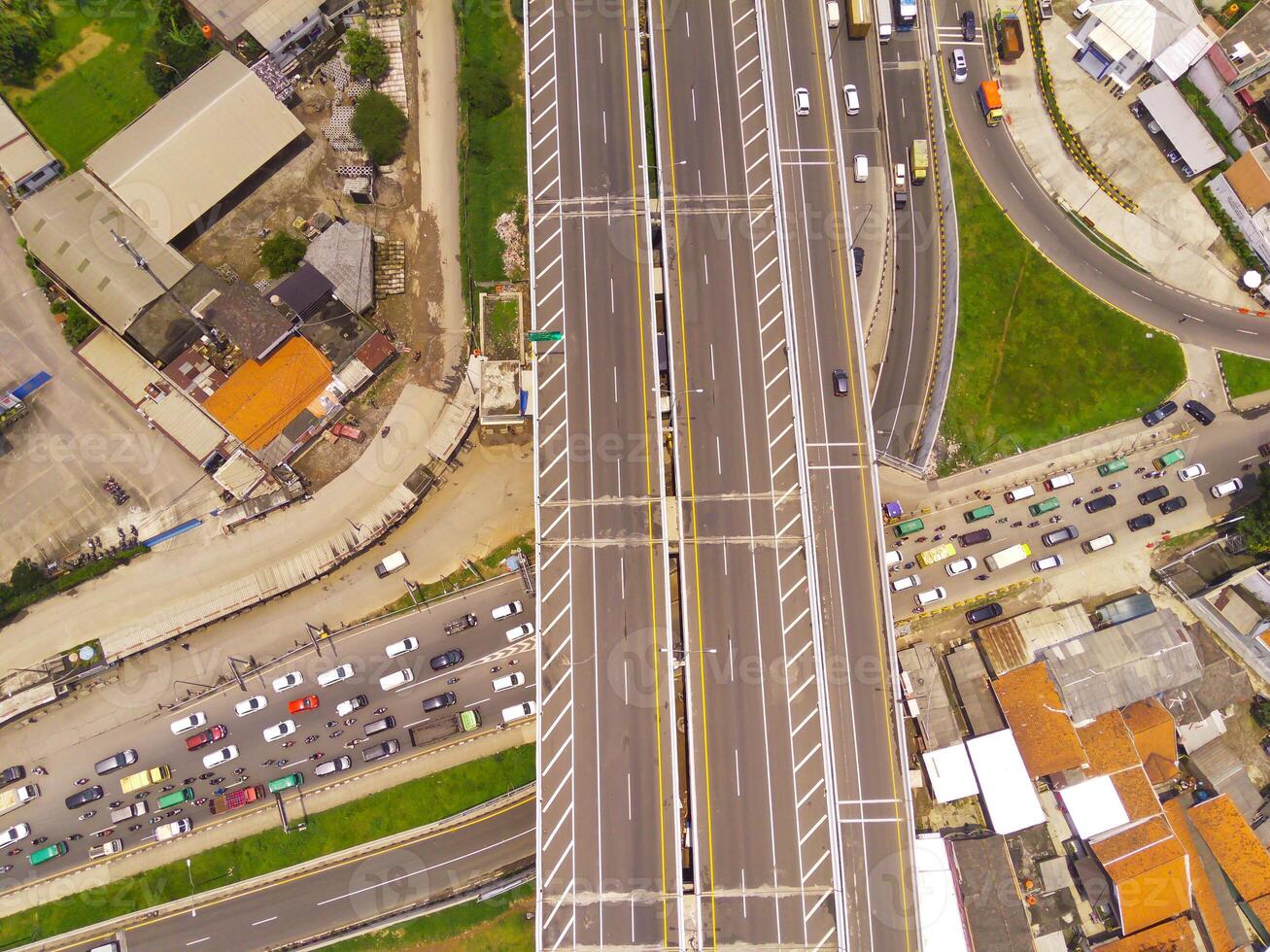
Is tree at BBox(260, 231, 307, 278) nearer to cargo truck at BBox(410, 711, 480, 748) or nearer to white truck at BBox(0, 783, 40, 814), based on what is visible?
cargo truck at BBox(410, 711, 480, 748)

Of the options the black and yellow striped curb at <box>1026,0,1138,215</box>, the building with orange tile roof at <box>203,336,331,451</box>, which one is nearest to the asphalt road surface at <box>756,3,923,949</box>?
the black and yellow striped curb at <box>1026,0,1138,215</box>

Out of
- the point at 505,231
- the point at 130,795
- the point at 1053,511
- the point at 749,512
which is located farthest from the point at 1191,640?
the point at 130,795

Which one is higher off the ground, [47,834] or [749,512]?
[749,512]

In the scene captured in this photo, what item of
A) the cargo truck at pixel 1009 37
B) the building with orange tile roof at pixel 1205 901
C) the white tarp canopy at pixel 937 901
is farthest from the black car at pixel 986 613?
the cargo truck at pixel 1009 37

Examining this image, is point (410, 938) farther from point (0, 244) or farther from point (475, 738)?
point (0, 244)

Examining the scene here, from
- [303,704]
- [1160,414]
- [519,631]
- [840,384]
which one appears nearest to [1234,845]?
[1160,414]

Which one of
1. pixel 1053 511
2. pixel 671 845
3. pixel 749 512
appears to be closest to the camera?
pixel 671 845
